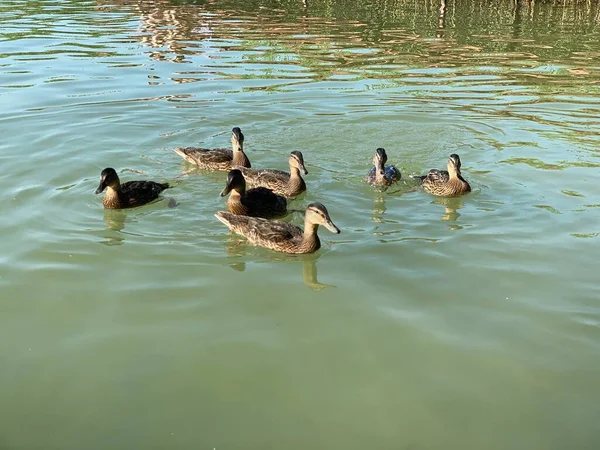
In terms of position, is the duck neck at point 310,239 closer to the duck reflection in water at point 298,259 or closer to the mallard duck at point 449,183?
the duck reflection in water at point 298,259

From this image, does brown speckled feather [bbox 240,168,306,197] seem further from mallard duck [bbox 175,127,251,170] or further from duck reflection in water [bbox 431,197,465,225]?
duck reflection in water [bbox 431,197,465,225]

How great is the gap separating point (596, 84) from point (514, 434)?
13223mm

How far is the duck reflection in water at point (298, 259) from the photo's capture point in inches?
280

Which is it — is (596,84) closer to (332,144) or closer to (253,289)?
(332,144)

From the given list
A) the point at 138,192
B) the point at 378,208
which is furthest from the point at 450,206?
the point at 138,192

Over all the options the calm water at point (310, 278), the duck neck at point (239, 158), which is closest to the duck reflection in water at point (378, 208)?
the calm water at point (310, 278)

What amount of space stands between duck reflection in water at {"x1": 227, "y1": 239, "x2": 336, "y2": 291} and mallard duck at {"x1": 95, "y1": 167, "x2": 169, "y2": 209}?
1.63 m

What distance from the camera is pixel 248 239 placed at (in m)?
8.05

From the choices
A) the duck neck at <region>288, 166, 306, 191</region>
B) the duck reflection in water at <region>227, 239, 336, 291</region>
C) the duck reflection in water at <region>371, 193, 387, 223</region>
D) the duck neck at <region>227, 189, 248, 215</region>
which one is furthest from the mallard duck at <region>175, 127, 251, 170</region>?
the duck reflection in water at <region>227, 239, 336, 291</region>

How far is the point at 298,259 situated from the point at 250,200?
1.66m

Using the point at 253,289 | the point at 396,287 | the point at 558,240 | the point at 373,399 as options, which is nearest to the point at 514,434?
the point at 373,399

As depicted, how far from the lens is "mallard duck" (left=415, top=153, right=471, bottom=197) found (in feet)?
31.2

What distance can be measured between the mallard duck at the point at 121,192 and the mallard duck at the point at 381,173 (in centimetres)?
309

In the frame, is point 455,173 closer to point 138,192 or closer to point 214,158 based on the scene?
point 214,158
